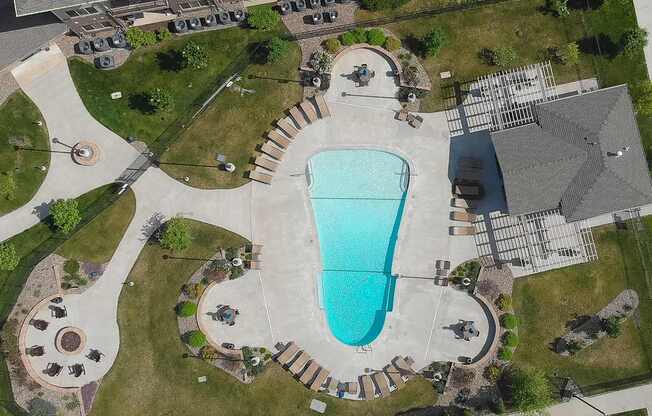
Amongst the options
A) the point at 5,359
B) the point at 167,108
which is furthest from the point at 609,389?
the point at 5,359

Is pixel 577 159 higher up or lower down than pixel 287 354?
higher up

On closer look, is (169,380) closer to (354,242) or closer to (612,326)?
(354,242)

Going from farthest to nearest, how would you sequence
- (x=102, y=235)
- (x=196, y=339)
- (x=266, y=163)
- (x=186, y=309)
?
1. (x=266, y=163)
2. (x=102, y=235)
3. (x=186, y=309)
4. (x=196, y=339)

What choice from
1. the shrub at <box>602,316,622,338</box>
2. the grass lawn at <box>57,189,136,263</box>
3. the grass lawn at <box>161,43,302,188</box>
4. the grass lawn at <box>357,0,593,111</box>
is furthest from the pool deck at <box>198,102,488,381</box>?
the shrub at <box>602,316,622,338</box>

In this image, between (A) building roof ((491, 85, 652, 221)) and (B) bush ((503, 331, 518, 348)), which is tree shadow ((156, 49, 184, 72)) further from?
(B) bush ((503, 331, 518, 348))

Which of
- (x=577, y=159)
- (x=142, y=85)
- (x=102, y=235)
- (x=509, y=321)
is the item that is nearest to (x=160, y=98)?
(x=142, y=85)

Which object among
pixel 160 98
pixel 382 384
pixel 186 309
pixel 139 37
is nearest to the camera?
pixel 160 98

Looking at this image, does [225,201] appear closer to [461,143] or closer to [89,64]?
[89,64]
